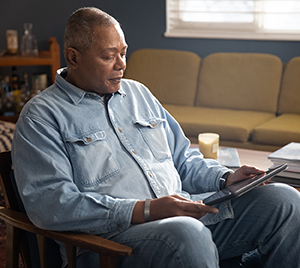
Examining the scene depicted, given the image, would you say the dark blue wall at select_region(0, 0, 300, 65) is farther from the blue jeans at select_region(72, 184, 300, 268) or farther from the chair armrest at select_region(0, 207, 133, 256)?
the chair armrest at select_region(0, 207, 133, 256)

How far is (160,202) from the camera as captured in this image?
1.21 metres

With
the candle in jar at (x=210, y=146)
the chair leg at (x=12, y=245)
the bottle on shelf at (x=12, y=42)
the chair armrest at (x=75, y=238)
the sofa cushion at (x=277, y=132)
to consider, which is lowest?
the sofa cushion at (x=277, y=132)

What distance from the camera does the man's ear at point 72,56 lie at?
4.66ft

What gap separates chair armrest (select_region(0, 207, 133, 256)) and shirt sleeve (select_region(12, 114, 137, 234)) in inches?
0.9

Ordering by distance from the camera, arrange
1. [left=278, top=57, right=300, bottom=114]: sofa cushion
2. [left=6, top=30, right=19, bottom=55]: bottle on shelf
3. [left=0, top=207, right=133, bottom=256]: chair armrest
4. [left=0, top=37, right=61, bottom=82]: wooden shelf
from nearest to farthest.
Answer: [left=0, top=207, right=133, bottom=256]: chair armrest, [left=278, top=57, right=300, bottom=114]: sofa cushion, [left=0, top=37, right=61, bottom=82]: wooden shelf, [left=6, top=30, right=19, bottom=55]: bottle on shelf

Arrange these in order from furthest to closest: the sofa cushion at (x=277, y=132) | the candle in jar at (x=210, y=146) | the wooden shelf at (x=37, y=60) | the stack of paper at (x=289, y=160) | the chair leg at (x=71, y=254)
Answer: the wooden shelf at (x=37, y=60) < the sofa cushion at (x=277, y=132) < the candle in jar at (x=210, y=146) < the stack of paper at (x=289, y=160) < the chair leg at (x=71, y=254)

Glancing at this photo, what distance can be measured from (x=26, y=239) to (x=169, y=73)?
8.73 feet

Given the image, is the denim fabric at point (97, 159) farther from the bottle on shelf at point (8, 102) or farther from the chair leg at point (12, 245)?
the bottle on shelf at point (8, 102)

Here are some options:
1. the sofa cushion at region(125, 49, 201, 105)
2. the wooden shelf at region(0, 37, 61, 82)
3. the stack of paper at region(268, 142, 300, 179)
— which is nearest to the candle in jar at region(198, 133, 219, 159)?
the stack of paper at region(268, 142, 300, 179)

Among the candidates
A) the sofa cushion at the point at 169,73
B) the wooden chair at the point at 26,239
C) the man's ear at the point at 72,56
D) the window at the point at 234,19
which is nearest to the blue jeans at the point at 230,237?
the wooden chair at the point at 26,239

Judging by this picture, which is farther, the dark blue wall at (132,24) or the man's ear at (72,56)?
the dark blue wall at (132,24)

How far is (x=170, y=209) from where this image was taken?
1.20 metres

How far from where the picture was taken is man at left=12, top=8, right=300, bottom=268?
117 centimetres

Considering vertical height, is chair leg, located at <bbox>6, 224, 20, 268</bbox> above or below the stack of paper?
below
